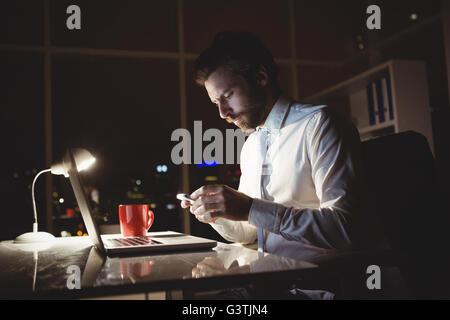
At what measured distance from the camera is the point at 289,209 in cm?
Answer: 104

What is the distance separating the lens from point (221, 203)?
1015mm

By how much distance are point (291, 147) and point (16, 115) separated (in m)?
2.36

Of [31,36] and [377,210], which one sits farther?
[31,36]

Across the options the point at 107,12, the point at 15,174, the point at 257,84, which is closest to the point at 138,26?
the point at 107,12

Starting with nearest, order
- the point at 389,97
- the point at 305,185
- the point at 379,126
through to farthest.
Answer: the point at 305,185 < the point at 389,97 < the point at 379,126

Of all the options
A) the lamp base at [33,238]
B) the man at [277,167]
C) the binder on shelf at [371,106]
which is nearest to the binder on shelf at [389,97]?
the binder on shelf at [371,106]

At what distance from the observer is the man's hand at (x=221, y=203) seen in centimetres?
102

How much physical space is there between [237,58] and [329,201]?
690 millimetres

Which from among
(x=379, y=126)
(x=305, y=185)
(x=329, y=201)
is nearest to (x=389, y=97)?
(x=379, y=126)

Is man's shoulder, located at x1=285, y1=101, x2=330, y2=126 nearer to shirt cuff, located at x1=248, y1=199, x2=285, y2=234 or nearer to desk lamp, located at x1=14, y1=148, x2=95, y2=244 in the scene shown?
shirt cuff, located at x1=248, y1=199, x2=285, y2=234

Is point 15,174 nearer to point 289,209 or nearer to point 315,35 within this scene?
point 289,209

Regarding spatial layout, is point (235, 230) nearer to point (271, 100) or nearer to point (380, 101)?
point (271, 100)

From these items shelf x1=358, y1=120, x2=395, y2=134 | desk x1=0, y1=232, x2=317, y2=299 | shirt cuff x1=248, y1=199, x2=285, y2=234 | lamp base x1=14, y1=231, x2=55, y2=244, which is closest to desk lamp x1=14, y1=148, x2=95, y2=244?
lamp base x1=14, y1=231, x2=55, y2=244

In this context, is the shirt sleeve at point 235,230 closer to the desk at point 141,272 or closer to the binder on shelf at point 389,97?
the desk at point 141,272
